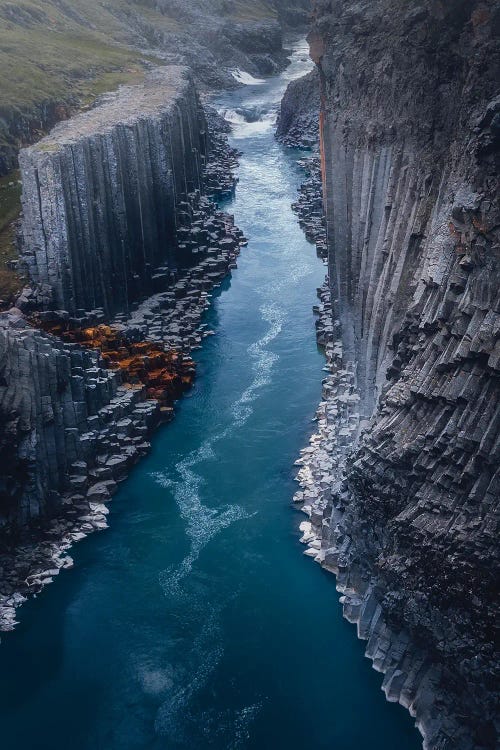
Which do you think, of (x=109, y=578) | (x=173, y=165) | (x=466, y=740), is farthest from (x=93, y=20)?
(x=466, y=740)

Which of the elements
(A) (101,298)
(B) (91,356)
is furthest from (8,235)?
(B) (91,356)

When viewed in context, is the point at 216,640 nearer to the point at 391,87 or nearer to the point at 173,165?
the point at 391,87

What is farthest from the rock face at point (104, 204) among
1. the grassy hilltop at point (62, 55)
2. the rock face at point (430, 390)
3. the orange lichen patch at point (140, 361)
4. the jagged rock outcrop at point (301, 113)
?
the jagged rock outcrop at point (301, 113)

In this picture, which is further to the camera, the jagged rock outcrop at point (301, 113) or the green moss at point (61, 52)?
the jagged rock outcrop at point (301, 113)

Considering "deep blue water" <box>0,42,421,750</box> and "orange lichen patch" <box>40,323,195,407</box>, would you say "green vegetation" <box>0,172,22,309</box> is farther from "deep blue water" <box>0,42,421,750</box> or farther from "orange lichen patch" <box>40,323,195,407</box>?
"deep blue water" <box>0,42,421,750</box>

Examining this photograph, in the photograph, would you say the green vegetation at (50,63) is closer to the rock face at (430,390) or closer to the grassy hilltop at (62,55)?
the grassy hilltop at (62,55)

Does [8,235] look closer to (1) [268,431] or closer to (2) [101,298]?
(2) [101,298]
